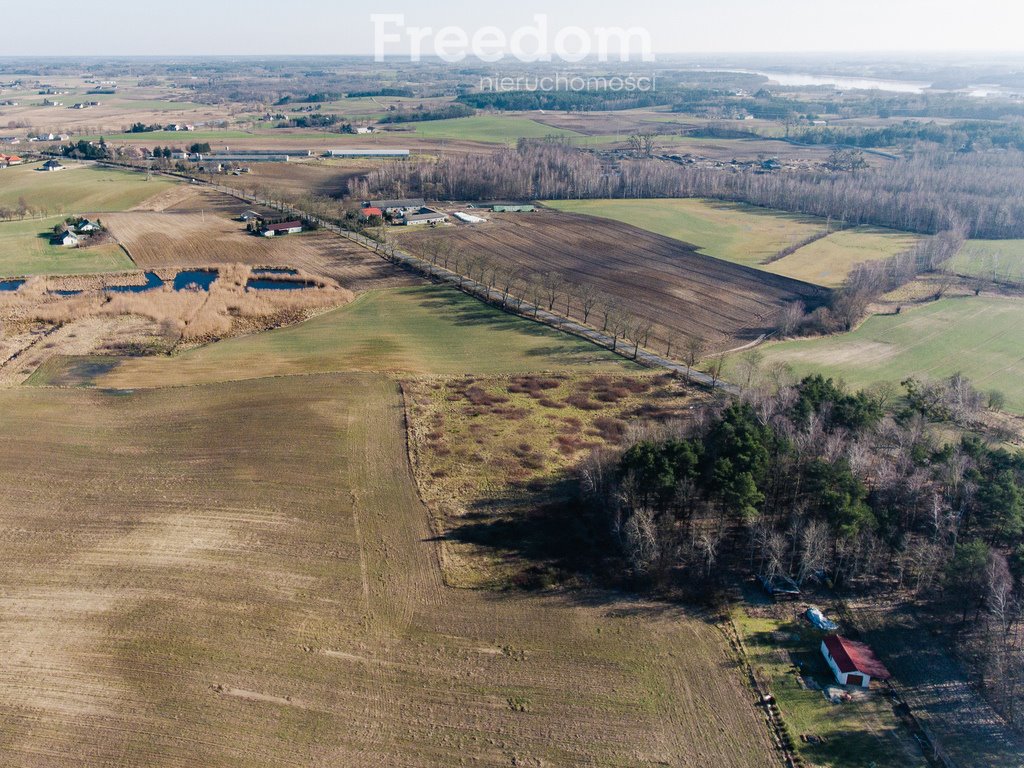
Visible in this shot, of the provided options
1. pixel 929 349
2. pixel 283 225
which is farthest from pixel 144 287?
pixel 929 349

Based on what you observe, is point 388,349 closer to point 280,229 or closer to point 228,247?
point 228,247

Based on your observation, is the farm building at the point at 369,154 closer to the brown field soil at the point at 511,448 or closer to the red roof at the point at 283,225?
the red roof at the point at 283,225

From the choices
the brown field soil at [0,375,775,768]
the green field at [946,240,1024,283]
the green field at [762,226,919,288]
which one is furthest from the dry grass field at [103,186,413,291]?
the green field at [946,240,1024,283]

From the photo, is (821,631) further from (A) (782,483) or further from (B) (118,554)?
(B) (118,554)

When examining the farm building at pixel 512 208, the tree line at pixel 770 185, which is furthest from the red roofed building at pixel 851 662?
the farm building at pixel 512 208

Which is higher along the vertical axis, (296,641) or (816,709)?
(296,641)

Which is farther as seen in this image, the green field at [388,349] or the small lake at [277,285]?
the small lake at [277,285]
